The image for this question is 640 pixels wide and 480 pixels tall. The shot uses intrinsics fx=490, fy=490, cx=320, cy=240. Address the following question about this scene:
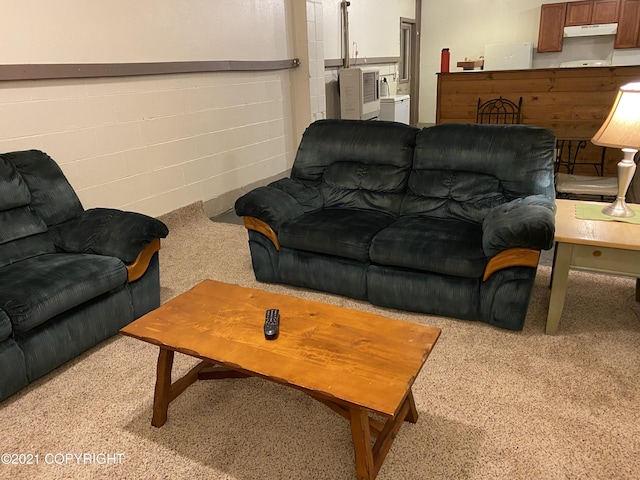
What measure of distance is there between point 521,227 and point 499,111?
12.4 feet

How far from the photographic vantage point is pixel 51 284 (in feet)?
7.18

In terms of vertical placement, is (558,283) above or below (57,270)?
below

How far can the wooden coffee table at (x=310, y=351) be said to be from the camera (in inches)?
58.2

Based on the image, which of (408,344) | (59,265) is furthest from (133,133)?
(408,344)

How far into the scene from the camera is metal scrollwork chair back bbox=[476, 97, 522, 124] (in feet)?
17.6

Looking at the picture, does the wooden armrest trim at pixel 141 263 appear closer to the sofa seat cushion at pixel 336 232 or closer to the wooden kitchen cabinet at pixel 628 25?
the sofa seat cushion at pixel 336 232

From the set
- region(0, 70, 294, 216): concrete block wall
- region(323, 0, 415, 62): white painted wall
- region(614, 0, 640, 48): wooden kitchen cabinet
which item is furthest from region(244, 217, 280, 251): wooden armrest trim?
region(614, 0, 640, 48): wooden kitchen cabinet

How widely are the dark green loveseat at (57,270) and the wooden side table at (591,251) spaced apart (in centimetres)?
204

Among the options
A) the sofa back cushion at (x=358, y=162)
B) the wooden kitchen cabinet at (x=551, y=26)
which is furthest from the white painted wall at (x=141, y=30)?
the wooden kitchen cabinet at (x=551, y=26)

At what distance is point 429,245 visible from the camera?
8.39 feet

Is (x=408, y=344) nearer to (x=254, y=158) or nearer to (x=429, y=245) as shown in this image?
(x=429, y=245)

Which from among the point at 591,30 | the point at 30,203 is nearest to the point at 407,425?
the point at 30,203

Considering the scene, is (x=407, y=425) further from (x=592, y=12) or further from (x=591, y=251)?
(x=592, y=12)

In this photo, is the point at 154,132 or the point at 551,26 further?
the point at 551,26
